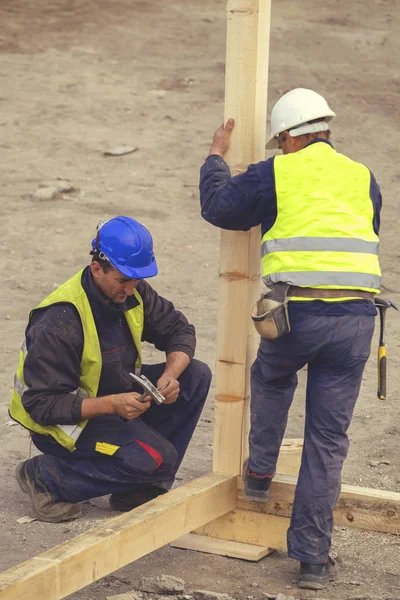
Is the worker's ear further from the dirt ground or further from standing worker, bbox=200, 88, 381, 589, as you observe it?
the dirt ground

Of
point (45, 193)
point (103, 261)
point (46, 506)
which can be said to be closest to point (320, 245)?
point (103, 261)

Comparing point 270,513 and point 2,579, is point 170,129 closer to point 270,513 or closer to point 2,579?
point 270,513

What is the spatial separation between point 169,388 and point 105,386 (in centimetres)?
30

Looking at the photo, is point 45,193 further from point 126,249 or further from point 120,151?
point 126,249

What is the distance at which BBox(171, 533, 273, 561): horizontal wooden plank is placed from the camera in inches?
193

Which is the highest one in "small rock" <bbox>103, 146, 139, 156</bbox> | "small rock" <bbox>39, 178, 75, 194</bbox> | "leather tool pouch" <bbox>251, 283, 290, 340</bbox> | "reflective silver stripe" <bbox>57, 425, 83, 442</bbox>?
"leather tool pouch" <bbox>251, 283, 290, 340</bbox>

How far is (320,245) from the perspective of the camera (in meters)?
4.30

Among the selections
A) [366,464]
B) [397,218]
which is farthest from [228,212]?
[397,218]

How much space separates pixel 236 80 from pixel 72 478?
1.98m

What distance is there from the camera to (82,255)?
964cm

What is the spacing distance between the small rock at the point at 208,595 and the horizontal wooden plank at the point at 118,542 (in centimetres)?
26

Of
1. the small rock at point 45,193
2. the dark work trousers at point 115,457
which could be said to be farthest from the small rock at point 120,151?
the dark work trousers at point 115,457

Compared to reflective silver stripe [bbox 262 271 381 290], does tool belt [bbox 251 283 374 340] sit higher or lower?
lower

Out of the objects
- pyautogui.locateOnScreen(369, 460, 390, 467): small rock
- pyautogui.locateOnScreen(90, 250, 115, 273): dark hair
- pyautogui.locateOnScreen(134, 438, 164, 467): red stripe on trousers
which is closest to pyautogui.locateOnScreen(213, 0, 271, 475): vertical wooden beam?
pyautogui.locateOnScreen(134, 438, 164, 467): red stripe on trousers
